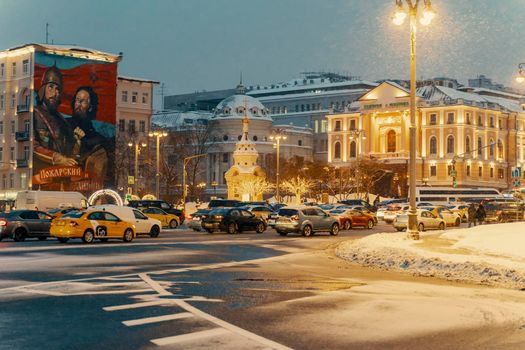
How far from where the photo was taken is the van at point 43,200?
60750mm

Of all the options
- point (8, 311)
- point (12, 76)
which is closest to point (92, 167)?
point (12, 76)

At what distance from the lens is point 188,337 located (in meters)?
11.4

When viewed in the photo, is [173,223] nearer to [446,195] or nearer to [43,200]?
[43,200]

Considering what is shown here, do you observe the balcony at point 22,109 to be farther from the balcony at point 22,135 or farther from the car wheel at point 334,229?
the car wheel at point 334,229

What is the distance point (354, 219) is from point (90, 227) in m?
23.3

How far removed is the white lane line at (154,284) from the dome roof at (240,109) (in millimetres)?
135277

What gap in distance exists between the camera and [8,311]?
1384 centimetres

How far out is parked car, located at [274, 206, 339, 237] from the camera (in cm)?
4341

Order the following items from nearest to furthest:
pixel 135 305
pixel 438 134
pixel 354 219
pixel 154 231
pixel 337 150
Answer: pixel 135 305 → pixel 154 231 → pixel 354 219 → pixel 438 134 → pixel 337 150

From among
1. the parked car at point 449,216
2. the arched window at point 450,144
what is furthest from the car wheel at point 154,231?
the arched window at point 450,144

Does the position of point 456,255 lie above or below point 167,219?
below

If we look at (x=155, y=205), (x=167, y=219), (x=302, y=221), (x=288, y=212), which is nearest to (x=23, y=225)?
(x=288, y=212)

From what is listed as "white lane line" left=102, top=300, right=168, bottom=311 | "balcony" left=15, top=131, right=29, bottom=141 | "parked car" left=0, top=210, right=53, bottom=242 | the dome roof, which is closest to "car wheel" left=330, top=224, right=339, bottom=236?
"parked car" left=0, top=210, right=53, bottom=242

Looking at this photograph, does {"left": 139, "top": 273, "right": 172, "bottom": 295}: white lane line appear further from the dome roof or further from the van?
the dome roof
